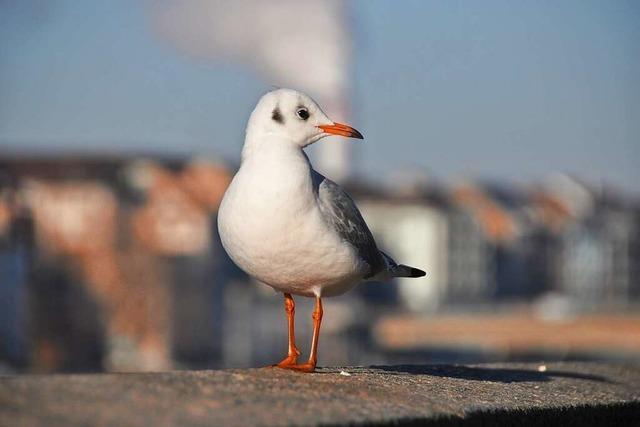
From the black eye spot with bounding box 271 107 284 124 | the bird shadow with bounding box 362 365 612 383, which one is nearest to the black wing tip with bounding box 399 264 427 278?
the bird shadow with bounding box 362 365 612 383

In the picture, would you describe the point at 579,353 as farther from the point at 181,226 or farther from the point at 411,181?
the point at 411,181

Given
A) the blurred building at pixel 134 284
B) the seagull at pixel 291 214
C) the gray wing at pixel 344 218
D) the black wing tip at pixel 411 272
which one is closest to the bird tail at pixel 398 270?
the black wing tip at pixel 411 272

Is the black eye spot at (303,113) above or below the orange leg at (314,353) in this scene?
above

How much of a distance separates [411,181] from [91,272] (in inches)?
921

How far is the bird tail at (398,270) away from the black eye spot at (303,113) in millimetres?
627

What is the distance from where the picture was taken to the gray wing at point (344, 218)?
3809 millimetres

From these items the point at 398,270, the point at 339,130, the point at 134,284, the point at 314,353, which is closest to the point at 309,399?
the point at 314,353

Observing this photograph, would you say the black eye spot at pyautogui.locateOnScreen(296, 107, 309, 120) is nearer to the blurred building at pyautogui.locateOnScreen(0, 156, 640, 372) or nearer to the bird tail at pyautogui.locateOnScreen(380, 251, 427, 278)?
the bird tail at pyautogui.locateOnScreen(380, 251, 427, 278)

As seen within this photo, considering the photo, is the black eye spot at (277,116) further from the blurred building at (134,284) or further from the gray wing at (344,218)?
the blurred building at (134,284)

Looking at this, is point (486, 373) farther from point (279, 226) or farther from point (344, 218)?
point (279, 226)

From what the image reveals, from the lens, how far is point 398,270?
14.5ft

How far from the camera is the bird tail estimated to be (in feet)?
14.2

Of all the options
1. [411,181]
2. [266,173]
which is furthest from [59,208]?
[266,173]

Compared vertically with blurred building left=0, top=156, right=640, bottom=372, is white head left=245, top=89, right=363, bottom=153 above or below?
below
